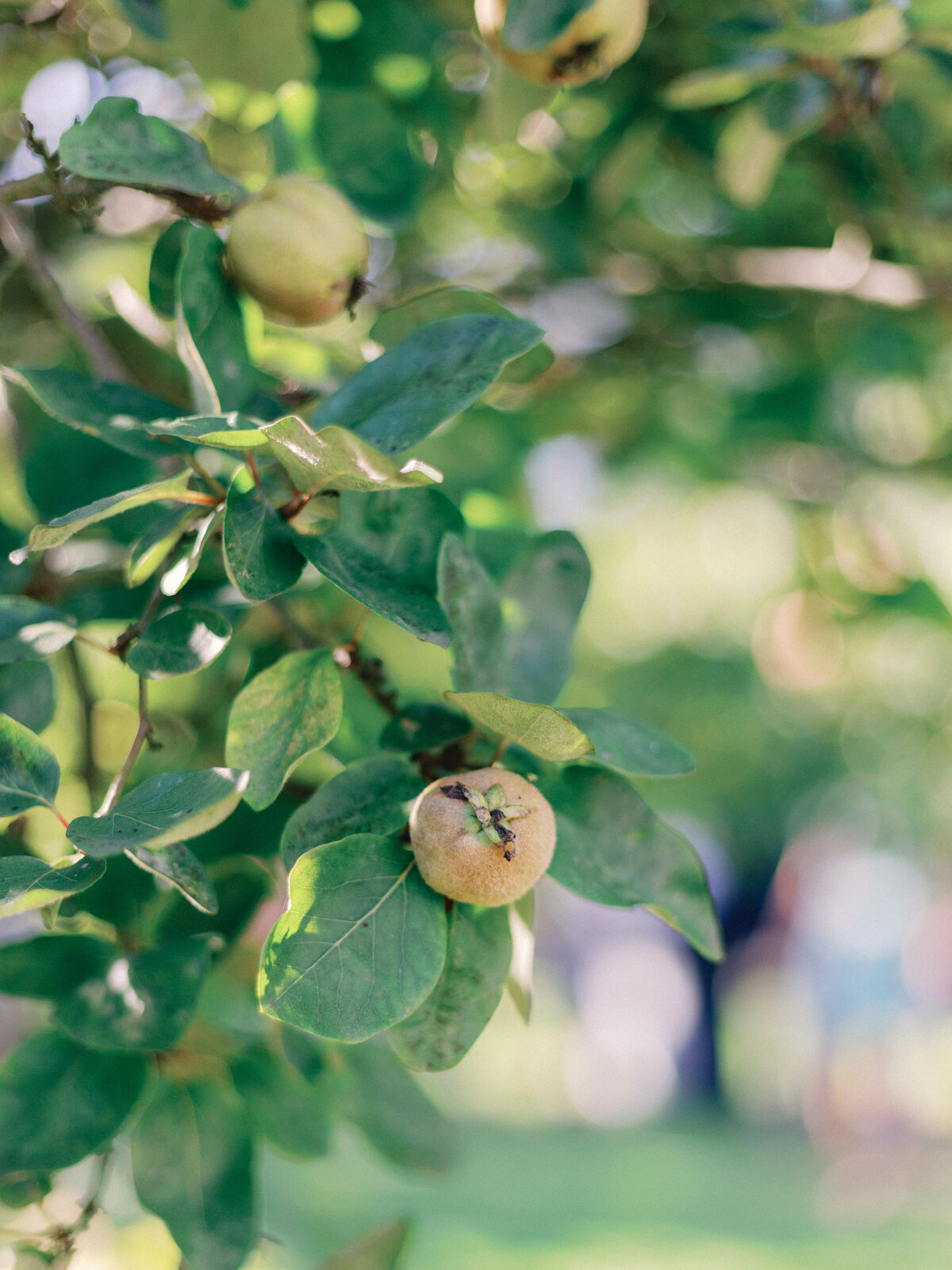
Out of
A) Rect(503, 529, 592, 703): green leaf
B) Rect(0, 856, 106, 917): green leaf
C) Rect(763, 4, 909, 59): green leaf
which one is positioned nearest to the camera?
Rect(0, 856, 106, 917): green leaf

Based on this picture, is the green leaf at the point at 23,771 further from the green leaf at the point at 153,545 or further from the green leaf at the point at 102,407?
the green leaf at the point at 102,407

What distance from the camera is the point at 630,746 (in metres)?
0.68

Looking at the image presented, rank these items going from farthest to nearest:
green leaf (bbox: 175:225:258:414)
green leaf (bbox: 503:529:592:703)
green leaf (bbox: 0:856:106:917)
→ 1. green leaf (bbox: 503:529:592:703)
2. green leaf (bbox: 175:225:258:414)
3. green leaf (bbox: 0:856:106:917)

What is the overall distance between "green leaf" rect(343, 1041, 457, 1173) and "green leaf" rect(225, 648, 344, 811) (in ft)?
1.50

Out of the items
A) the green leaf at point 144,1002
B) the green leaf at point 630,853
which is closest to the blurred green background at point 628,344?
the green leaf at point 144,1002

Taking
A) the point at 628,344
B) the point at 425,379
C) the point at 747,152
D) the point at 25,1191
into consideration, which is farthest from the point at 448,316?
the point at 628,344

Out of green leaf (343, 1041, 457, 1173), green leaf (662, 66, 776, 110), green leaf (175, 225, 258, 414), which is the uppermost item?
green leaf (662, 66, 776, 110)

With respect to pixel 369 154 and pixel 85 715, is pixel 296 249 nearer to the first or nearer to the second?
pixel 369 154

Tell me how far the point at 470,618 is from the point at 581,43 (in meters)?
0.69

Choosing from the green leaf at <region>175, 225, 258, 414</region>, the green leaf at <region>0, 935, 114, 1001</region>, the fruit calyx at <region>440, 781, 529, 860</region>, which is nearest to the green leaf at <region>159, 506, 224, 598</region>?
the green leaf at <region>175, 225, 258, 414</region>

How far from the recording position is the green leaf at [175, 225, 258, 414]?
754 mm

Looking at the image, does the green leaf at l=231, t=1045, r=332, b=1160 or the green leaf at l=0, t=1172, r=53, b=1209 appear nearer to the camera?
the green leaf at l=0, t=1172, r=53, b=1209

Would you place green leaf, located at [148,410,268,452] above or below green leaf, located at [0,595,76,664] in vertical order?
above

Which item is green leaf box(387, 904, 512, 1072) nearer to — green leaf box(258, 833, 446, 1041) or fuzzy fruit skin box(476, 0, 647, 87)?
green leaf box(258, 833, 446, 1041)
